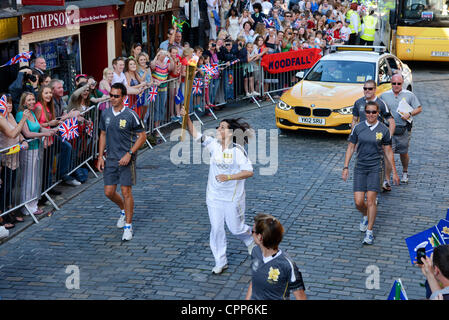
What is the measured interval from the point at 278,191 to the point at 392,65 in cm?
682

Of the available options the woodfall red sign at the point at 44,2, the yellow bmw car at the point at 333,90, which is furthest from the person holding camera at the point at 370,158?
the woodfall red sign at the point at 44,2

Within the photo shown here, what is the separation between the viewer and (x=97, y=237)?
9.57 m

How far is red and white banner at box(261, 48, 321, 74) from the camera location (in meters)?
19.1

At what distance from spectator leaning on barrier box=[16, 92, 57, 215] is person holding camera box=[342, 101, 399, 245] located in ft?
14.5

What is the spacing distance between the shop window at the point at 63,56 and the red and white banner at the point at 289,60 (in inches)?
199

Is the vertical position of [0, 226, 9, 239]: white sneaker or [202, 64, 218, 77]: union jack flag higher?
[202, 64, 218, 77]: union jack flag

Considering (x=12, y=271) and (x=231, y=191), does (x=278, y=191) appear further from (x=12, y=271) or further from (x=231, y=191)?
(x=12, y=271)

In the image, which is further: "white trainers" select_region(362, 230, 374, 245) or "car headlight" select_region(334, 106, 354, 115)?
"car headlight" select_region(334, 106, 354, 115)

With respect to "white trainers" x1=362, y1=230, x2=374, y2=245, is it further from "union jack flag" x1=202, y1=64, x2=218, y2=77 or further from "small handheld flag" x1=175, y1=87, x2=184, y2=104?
"union jack flag" x1=202, y1=64, x2=218, y2=77

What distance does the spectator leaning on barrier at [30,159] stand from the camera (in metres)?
10.1

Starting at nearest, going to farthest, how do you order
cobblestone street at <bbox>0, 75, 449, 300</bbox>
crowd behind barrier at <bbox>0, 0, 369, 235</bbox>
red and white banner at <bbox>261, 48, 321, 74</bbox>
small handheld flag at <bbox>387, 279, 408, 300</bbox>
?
small handheld flag at <bbox>387, 279, 408, 300</bbox>
cobblestone street at <bbox>0, 75, 449, 300</bbox>
crowd behind barrier at <bbox>0, 0, 369, 235</bbox>
red and white banner at <bbox>261, 48, 321, 74</bbox>

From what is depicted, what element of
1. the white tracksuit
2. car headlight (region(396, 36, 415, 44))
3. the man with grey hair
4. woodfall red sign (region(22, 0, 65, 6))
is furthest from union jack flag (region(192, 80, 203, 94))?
car headlight (region(396, 36, 415, 44))

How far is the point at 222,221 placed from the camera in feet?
26.8
